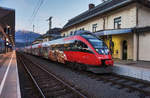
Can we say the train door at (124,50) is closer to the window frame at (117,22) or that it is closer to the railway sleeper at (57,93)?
the window frame at (117,22)

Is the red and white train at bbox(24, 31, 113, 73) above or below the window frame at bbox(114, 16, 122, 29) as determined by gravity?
below

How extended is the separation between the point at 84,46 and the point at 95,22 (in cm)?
1250

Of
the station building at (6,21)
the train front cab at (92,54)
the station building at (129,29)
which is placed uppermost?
the station building at (6,21)

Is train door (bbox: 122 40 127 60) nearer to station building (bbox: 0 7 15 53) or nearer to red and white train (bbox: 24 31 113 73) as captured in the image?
red and white train (bbox: 24 31 113 73)

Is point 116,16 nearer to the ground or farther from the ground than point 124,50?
farther from the ground

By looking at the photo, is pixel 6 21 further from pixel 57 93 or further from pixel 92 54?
pixel 57 93

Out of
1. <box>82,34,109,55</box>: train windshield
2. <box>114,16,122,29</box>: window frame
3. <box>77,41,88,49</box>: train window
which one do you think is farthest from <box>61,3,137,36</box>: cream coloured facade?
<box>77,41,88,49</box>: train window

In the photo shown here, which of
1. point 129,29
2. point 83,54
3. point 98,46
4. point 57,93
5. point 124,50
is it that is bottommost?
point 57,93

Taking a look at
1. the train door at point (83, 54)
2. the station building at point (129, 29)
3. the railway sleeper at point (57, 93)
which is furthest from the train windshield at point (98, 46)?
the station building at point (129, 29)

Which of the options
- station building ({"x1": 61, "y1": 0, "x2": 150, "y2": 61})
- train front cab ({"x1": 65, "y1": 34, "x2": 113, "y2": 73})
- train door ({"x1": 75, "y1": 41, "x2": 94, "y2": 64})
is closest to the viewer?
train front cab ({"x1": 65, "y1": 34, "x2": 113, "y2": 73})

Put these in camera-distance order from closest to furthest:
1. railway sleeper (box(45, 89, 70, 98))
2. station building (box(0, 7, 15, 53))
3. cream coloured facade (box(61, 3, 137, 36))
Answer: railway sleeper (box(45, 89, 70, 98))
cream coloured facade (box(61, 3, 137, 36))
station building (box(0, 7, 15, 53))

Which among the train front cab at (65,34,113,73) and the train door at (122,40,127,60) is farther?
the train door at (122,40,127,60)

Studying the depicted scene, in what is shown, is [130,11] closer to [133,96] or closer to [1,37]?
[133,96]

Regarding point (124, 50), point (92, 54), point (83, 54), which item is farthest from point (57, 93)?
point (124, 50)
